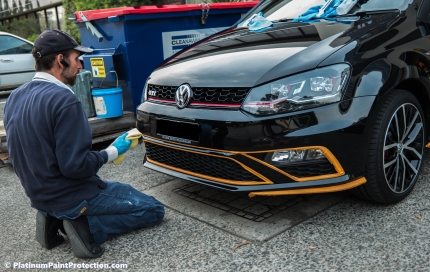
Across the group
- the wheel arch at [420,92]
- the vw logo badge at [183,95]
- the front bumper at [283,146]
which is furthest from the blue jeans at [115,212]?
the wheel arch at [420,92]

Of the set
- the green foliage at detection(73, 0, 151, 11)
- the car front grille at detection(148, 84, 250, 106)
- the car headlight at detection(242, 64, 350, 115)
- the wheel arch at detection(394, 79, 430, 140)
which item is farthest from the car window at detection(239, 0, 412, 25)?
the green foliage at detection(73, 0, 151, 11)

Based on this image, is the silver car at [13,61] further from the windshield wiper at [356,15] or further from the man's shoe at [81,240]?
the windshield wiper at [356,15]

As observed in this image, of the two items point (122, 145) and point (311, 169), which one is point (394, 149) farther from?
point (122, 145)

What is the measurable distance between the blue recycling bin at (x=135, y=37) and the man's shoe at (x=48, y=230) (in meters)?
2.56

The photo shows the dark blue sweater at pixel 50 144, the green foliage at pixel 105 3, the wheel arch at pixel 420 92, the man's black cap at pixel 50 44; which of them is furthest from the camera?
the green foliage at pixel 105 3

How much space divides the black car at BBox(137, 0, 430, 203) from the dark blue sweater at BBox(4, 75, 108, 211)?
661 mm

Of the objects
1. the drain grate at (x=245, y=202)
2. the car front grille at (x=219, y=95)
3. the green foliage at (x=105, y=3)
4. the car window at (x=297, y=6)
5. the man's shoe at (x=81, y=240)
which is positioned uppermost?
the green foliage at (x=105, y=3)

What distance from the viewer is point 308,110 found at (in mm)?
2559

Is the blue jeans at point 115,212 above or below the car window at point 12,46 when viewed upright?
below

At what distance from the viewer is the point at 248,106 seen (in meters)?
2.65

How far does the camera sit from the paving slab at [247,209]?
9.30ft

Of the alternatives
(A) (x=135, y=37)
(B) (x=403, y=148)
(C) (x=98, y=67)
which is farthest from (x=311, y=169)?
(C) (x=98, y=67)

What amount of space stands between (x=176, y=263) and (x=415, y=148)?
181cm

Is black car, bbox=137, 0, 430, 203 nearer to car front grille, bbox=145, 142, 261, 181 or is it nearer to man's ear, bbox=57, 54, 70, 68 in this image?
car front grille, bbox=145, 142, 261, 181
